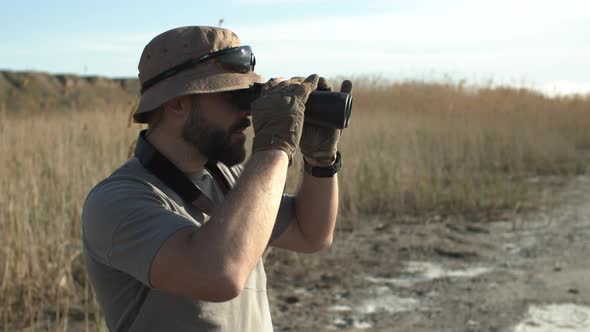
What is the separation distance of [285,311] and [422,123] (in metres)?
5.39

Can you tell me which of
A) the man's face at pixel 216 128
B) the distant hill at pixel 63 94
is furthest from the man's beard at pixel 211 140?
the distant hill at pixel 63 94

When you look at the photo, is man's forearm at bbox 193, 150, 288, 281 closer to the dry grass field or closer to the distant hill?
the dry grass field

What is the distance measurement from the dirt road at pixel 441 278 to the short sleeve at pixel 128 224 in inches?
87.5

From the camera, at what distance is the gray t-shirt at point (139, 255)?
1.38 meters

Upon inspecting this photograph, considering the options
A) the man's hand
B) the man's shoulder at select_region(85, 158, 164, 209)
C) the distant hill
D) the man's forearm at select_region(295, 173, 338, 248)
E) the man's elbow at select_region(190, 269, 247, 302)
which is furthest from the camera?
the distant hill

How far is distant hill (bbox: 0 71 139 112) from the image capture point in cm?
568

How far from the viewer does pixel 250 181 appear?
1419mm

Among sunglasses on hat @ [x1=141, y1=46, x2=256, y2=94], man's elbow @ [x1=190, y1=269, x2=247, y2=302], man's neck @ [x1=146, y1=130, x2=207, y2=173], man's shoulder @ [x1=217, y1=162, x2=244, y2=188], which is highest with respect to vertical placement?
sunglasses on hat @ [x1=141, y1=46, x2=256, y2=94]

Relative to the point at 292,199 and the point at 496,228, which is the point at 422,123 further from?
the point at 292,199

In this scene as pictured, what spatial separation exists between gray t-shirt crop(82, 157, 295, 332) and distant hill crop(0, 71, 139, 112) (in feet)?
8.98

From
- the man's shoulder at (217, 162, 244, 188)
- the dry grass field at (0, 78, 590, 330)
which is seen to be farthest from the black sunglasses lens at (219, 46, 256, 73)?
the dry grass field at (0, 78, 590, 330)

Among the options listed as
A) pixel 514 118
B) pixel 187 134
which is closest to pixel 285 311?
pixel 187 134

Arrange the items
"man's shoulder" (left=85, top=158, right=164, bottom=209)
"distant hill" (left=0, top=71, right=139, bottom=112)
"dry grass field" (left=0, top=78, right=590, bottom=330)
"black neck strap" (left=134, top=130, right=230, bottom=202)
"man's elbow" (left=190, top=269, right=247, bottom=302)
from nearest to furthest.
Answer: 1. "man's elbow" (left=190, top=269, right=247, bottom=302)
2. "man's shoulder" (left=85, top=158, right=164, bottom=209)
3. "black neck strap" (left=134, top=130, right=230, bottom=202)
4. "dry grass field" (left=0, top=78, right=590, bottom=330)
5. "distant hill" (left=0, top=71, right=139, bottom=112)

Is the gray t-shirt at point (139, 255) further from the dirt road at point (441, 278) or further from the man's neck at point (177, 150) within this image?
the dirt road at point (441, 278)
